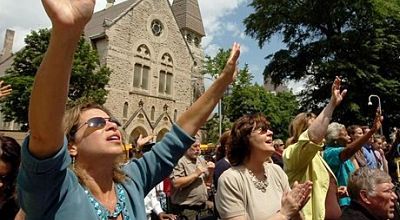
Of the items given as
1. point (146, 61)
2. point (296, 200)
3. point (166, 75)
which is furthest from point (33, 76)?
point (296, 200)

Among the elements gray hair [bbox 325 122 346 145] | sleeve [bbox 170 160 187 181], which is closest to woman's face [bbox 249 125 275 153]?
gray hair [bbox 325 122 346 145]

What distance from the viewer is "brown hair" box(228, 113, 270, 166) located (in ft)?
10.1

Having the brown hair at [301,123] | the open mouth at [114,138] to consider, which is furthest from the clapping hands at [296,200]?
the brown hair at [301,123]

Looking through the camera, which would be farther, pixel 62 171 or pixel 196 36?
pixel 196 36

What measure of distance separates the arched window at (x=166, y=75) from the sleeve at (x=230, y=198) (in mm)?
34567

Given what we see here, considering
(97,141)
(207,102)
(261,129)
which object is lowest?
(97,141)

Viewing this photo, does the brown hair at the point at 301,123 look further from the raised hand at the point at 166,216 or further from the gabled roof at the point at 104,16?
the gabled roof at the point at 104,16

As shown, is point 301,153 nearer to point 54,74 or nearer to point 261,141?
point 261,141

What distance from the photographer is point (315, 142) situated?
3.05 metres

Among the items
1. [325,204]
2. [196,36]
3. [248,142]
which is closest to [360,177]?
[325,204]

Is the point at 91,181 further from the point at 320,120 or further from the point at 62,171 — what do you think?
the point at 320,120

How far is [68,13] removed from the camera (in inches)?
45.8

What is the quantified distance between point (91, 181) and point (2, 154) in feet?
3.43

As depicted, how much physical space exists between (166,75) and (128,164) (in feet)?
119
